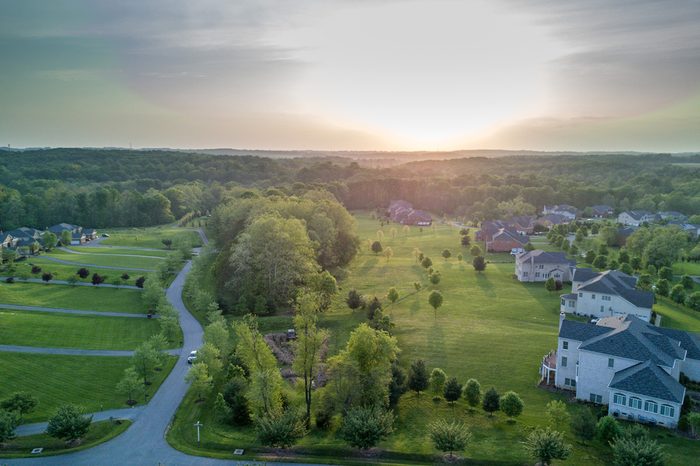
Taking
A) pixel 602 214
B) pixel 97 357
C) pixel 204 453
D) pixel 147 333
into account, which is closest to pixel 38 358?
pixel 97 357

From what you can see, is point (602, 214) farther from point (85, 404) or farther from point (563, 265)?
point (85, 404)

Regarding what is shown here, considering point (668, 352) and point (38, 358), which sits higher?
point (668, 352)

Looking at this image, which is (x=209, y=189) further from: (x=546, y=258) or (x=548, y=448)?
(x=548, y=448)

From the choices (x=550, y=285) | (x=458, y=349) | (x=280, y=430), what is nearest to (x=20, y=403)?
(x=280, y=430)

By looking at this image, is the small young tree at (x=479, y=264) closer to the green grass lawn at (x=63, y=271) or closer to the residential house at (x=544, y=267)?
the residential house at (x=544, y=267)

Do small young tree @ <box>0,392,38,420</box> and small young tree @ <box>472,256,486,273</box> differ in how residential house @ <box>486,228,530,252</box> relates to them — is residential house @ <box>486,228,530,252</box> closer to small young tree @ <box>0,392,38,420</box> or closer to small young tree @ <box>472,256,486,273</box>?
small young tree @ <box>472,256,486,273</box>
